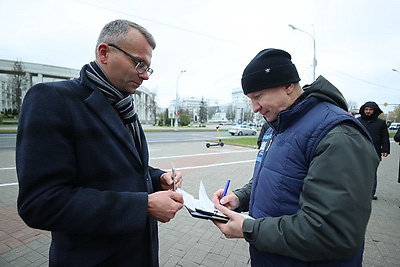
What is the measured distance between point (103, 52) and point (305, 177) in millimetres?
1484

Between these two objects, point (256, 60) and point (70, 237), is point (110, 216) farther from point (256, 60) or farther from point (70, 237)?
point (256, 60)

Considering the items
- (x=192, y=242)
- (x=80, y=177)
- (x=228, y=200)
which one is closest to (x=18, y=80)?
(x=192, y=242)

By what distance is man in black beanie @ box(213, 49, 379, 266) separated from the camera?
1.00 meters

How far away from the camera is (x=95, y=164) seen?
1.28 meters

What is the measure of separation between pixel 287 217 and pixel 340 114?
0.63 meters

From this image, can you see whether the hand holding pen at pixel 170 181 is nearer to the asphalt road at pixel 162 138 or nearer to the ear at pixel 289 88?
the ear at pixel 289 88

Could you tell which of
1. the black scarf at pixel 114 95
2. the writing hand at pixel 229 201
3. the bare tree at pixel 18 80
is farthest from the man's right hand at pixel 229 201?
the bare tree at pixel 18 80

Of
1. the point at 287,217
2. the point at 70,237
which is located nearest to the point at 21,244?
the point at 70,237

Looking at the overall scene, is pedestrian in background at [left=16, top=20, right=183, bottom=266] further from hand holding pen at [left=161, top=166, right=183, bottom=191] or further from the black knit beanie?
the black knit beanie

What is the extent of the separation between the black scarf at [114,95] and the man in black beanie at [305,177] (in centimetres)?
86

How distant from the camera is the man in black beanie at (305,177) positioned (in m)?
1.00

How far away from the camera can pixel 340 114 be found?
46.0 inches

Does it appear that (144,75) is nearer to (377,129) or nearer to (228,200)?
(228,200)

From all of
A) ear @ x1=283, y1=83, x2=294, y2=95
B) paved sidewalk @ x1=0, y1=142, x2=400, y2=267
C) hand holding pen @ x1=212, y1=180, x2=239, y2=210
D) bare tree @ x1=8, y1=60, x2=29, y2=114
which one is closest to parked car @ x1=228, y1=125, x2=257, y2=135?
paved sidewalk @ x1=0, y1=142, x2=400, y2=267
